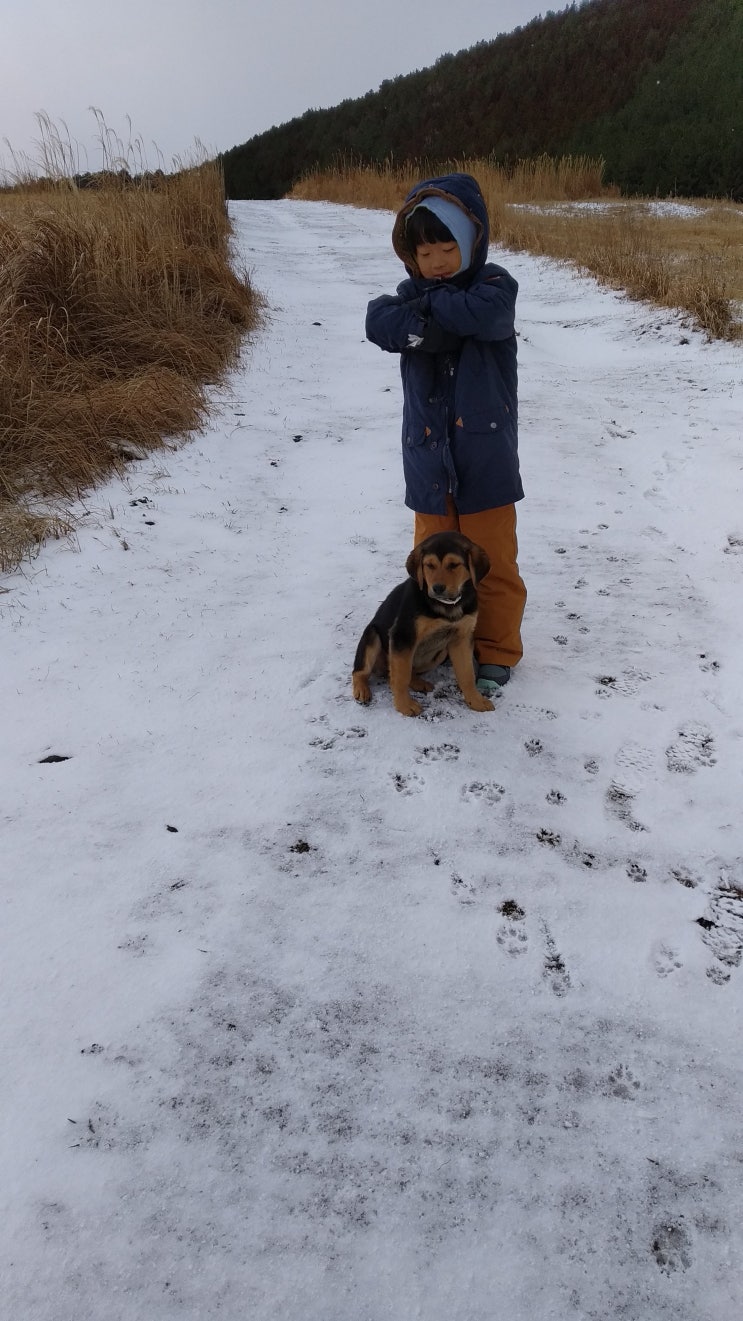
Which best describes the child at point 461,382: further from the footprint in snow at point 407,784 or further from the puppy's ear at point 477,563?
the footprint in snow at point 407,784

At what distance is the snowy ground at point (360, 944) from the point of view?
125cm

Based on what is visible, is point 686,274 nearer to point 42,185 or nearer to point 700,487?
point 700,487

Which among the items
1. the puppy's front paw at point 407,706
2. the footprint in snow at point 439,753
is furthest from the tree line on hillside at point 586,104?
the footprint in snow at point 439,753

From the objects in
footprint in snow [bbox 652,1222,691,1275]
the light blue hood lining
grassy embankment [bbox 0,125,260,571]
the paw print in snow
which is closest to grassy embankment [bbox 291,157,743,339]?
grassy embankment [bbox 0,125,260,571]

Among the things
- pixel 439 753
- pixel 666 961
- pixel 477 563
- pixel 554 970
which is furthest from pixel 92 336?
pixel 666 961

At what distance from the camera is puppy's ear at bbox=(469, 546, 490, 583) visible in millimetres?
2375

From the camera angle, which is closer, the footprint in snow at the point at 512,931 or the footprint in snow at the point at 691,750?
the footprint in snow at the point at 512,931

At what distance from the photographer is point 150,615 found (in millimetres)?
3184

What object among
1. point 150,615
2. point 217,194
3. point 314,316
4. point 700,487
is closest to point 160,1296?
point 150,615

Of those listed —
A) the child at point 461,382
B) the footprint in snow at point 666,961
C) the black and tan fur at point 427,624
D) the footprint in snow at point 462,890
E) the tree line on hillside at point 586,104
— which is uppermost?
the tree line on hillside at point 586,104

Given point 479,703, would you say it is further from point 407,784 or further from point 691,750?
point 691,750

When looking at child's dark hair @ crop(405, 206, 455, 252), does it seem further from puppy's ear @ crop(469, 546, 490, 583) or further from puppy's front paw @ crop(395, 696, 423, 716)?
puppy's front paw @ crop(395, 696, 423, 716)

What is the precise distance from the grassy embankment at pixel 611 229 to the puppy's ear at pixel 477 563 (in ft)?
16.9

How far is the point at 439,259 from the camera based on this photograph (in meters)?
2.26
